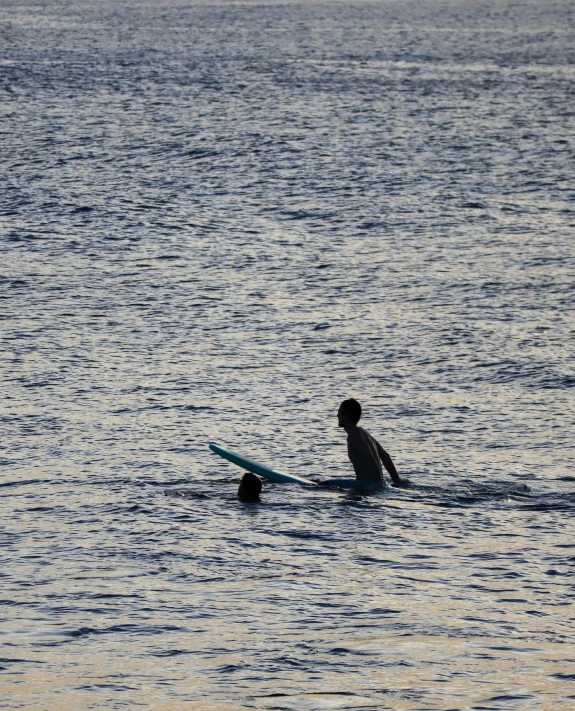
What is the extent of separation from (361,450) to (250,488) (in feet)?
6.03

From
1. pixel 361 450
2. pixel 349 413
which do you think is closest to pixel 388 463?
pixel 361 450

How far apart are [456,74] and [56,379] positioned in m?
58.2

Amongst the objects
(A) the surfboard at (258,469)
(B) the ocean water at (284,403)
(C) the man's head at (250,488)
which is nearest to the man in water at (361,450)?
(B) the ocean water at (284,403)

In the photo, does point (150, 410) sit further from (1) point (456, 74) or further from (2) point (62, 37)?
(2) point (62, 37)

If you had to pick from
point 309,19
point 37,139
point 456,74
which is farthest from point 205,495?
point 309,19

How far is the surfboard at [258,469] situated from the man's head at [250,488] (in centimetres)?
79

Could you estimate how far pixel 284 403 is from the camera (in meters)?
25.8

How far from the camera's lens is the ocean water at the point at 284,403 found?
15.5 meters

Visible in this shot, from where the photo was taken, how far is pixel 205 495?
2091cm

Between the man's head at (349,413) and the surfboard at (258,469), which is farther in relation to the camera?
the surfboard at (258,469)

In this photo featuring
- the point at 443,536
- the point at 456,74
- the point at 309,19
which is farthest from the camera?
the point at 309,19

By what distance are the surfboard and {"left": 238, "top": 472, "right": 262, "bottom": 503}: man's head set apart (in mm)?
793

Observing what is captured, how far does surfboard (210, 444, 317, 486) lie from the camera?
21.2 meters

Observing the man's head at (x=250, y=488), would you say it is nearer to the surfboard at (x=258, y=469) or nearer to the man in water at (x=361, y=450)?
the surfboard at (x=258, y=469)
